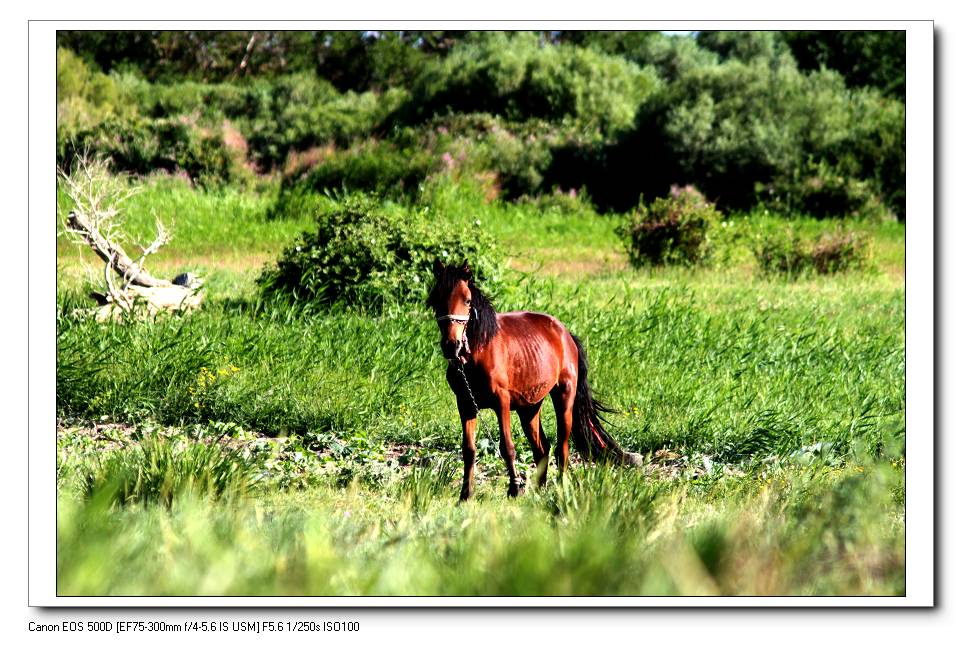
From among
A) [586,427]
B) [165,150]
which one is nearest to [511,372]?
[586,427]

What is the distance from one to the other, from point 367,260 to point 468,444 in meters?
5.73

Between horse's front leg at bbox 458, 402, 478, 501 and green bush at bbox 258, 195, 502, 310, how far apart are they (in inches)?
210

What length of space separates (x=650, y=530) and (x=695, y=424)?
3198 mm

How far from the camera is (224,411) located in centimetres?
723

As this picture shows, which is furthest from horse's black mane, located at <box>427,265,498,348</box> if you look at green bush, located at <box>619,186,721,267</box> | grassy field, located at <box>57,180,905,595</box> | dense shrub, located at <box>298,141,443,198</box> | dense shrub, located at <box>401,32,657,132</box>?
dense shrub, located at <box>401,32,657,132</box>

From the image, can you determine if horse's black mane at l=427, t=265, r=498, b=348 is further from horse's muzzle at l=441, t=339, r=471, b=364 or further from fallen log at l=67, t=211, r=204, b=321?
fallen log at l=67, t=211, r=204, b=321

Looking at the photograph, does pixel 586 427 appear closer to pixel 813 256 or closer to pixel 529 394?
pixel 529 394

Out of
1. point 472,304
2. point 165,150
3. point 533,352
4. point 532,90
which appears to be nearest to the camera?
point 472,304

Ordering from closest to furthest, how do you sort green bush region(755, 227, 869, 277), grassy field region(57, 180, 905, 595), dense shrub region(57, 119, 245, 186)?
grassy field region(57, 180, 905, 595) < green bush region(755, 227, 869, 277) < dense shrub region(57, 119, 245, 186)

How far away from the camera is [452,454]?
6633 mm

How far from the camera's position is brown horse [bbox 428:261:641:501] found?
13.9ft

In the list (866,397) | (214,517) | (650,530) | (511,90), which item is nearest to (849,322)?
(866,397)

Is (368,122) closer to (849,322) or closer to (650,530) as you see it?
(849,322)

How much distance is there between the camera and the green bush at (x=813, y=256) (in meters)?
15.5
